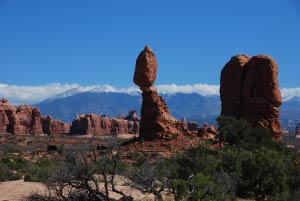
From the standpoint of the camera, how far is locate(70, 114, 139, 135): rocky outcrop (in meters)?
109

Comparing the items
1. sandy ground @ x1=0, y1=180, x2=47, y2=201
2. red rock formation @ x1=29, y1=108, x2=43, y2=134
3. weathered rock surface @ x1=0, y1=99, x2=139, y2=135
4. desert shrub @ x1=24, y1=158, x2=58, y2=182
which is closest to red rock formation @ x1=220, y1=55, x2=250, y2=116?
desert shrub @ x1=24, y1=158, x2=58, y2=182

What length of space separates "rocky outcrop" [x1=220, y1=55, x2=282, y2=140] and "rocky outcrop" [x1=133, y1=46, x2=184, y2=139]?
5.66m

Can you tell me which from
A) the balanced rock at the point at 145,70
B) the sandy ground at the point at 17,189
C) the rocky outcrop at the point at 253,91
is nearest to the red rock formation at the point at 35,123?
the balanced rock at the point at 145,70

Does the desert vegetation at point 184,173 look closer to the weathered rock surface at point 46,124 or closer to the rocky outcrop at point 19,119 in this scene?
the rocky outcrop at point 19,119

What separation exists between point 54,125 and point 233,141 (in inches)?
3022

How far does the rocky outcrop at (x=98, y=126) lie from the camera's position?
10906cm

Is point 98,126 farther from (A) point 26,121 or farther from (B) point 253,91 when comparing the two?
(B) point 253,91

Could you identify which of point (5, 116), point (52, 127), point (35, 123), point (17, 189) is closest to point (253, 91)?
point (17, 189)

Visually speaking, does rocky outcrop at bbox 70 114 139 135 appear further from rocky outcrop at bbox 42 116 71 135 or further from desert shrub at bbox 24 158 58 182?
desert shrub at bbox 24 158 58 182

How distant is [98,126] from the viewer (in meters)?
111

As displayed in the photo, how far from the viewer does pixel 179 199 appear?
630 inches

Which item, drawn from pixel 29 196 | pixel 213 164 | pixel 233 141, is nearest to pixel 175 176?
pixel 213 164

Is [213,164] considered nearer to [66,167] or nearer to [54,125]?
[66,167]

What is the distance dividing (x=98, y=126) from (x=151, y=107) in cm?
7122
